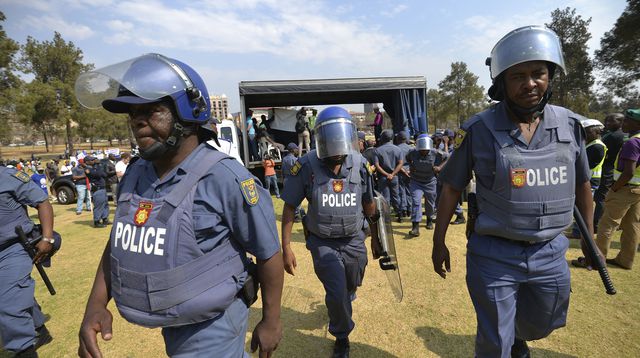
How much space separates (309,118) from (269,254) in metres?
10.7

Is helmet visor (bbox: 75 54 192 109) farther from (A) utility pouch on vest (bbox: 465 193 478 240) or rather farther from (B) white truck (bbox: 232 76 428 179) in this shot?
→ (B) white truck (bbox: 232 76 428 179)

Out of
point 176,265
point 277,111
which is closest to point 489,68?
point 176,265

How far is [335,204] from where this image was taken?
2592mm

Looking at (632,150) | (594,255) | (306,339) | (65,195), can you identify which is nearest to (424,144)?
(632,150)

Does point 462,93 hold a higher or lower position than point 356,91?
higher

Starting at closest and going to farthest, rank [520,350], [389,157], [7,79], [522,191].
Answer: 1. [522,191]
2. [520,350]
3. [389,157]
4. [7,79]

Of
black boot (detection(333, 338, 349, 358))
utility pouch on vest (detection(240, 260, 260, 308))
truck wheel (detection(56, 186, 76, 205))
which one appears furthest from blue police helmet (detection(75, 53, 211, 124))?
truck wheel (detection(56, 186, 76, 205))

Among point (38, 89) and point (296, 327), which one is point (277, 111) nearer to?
point (296, 327)

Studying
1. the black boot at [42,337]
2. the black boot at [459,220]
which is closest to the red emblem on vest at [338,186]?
the black boot at [42,337]

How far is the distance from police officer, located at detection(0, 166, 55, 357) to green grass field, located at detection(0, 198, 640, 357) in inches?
22.4

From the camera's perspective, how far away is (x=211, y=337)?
144 centimetres

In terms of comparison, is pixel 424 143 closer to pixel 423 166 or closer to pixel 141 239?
pixel 423 166

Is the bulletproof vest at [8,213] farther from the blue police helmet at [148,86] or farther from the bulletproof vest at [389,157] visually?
the bulletproof vest at [389,157]

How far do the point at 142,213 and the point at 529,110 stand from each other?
2.06 meters
